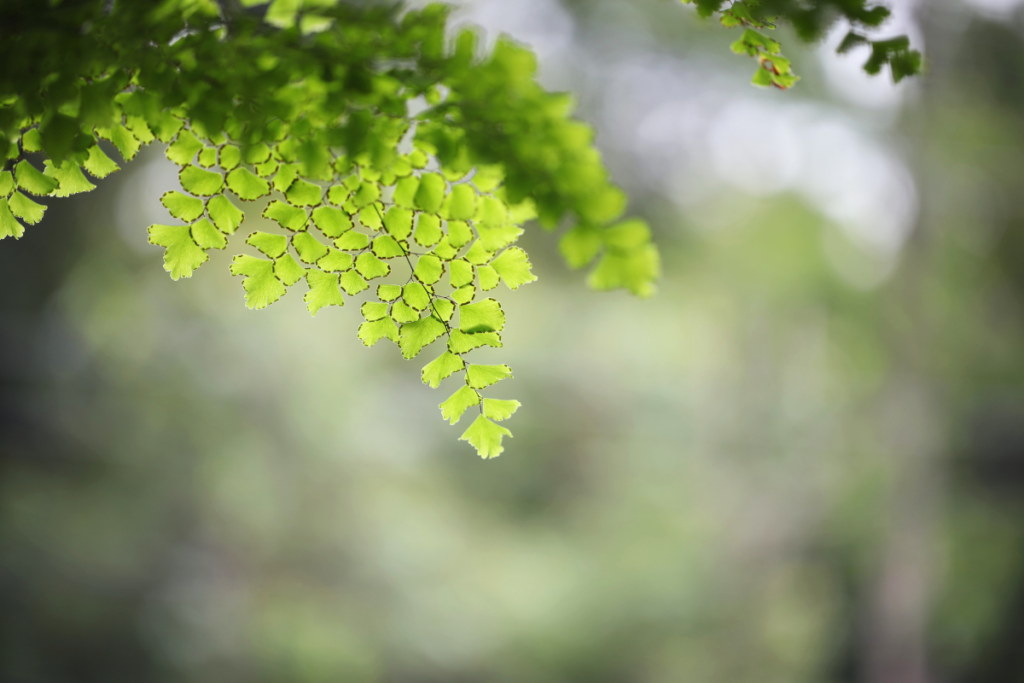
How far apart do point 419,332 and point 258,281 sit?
0.28ft

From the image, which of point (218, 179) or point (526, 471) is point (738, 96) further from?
point (218, 179)

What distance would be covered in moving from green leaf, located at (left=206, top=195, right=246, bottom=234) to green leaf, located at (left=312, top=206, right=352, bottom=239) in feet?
0.14

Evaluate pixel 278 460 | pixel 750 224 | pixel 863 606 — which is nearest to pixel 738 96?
pixel 750 224

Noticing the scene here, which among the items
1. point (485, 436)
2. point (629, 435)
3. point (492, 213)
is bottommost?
point (629, 435)

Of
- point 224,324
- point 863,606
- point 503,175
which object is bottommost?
point 863,606

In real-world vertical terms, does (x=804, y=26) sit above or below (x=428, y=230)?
above

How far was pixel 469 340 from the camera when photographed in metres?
0.30

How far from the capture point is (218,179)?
30 cm

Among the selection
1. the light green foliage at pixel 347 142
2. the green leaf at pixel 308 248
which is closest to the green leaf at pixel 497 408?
the light green foliage at pixel 347 142

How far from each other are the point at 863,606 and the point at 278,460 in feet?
9.65

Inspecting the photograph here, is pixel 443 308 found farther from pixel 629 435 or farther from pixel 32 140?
pixel 629 435

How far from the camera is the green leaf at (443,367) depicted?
0.31 meters

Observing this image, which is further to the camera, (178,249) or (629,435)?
(629,435)

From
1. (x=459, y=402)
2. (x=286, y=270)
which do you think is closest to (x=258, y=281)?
(x=286, y=270)
